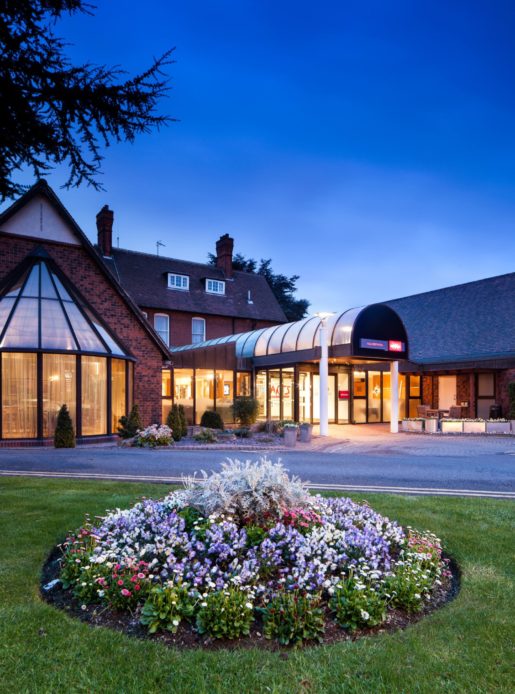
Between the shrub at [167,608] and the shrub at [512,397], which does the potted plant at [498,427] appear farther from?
the shrub at [167,608]

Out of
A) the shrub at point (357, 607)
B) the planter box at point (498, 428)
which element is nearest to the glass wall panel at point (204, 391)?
the planter box at point (498, 428)

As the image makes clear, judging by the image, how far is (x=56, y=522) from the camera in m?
6.22

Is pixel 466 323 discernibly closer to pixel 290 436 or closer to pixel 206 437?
pixel 290 436

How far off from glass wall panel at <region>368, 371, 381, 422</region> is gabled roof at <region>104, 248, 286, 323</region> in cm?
1132

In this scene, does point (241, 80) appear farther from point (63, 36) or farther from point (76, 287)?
point (63, 36)

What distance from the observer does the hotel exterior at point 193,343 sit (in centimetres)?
1755

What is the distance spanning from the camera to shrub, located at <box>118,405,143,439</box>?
18344mm

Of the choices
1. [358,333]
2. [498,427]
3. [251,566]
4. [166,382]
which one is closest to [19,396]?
[166,382]

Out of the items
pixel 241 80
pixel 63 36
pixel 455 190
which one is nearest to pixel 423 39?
pixel 241 80

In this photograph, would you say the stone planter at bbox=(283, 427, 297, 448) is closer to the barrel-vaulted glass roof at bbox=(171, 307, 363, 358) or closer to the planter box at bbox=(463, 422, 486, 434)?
the barrel-vaulted glass roof at bbox=(171, 307, 363, 358)

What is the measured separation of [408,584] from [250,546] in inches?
58.5

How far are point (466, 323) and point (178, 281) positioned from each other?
63.7 ft

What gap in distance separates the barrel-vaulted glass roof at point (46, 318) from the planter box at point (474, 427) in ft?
50.6

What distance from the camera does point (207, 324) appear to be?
34.6 metres
